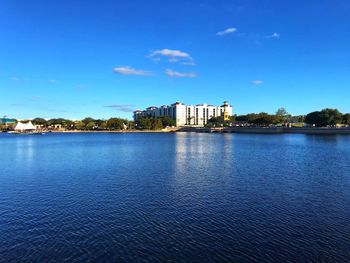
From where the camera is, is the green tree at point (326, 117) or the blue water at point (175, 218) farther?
the green tree at point (326, 117)

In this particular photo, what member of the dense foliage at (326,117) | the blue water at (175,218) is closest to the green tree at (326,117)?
the dense foliage at (326,117)

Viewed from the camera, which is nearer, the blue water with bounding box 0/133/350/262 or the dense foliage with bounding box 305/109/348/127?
the blue water with bounding box 0/133/350/262

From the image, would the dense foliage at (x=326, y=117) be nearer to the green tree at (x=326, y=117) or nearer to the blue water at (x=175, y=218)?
the green tree at (x=326, y=117)

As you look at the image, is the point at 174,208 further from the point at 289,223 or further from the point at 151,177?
the point at 151,177

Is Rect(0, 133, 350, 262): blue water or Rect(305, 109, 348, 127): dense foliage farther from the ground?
Rect(305, 109, 348, 127): dense foliage

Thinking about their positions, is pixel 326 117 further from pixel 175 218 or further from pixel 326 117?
pixel 175 218

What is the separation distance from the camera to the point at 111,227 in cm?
1834

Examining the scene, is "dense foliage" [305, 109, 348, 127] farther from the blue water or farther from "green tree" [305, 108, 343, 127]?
the blue water

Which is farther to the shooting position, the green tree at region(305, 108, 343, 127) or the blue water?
the green tree at region(305, 108, 343, 127)

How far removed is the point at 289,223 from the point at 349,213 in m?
4.90

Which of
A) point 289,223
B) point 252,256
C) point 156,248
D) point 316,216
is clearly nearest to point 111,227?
point 156,248

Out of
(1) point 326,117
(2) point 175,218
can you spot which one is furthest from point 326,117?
(2) point 175,218

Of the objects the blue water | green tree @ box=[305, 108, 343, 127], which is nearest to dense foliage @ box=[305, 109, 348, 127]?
green tree @ box=[305, 108, 343, 127]

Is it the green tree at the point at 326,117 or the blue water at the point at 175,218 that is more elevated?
the green tree at the point at 326,117
